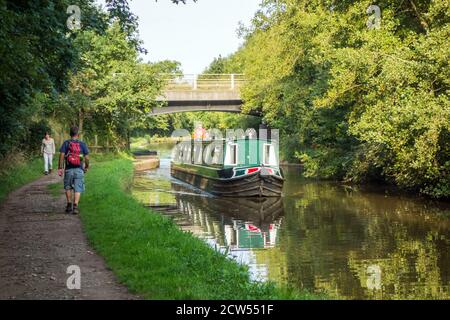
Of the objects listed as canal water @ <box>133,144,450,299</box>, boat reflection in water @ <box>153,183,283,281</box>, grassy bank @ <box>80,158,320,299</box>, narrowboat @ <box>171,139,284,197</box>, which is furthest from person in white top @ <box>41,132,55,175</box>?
grassy bank @ <box>80,158,320,299</box>

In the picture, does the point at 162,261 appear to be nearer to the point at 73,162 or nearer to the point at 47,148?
the point at 73,162

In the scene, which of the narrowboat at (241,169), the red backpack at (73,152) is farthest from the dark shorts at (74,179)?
the narrowboat at (241,169)

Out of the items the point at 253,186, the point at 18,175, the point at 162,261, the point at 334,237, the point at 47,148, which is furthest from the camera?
the point at 253,186

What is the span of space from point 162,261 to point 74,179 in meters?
4.59

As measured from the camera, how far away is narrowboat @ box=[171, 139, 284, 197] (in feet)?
69.7

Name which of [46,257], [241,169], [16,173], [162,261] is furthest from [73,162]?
[241,169]

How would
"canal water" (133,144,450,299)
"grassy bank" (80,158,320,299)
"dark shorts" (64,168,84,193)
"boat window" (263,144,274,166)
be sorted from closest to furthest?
1. "grassy bank" (80,158,320,299)
2. "canal water" (133,144,450,299)
3. "dark shorts" (64,168,84,193)
4. "boat window" (263,144,274,166)

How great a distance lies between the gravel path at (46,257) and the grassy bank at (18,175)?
312cm

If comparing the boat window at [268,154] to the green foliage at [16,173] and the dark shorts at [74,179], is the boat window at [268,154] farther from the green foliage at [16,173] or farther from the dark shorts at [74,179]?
the dark shorts at [74,179]

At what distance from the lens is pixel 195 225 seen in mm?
15125

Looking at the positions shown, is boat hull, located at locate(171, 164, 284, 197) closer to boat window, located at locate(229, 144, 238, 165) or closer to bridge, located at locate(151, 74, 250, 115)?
boat window, located at locate(229, 144, 238, 165)

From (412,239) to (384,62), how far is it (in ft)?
21.3

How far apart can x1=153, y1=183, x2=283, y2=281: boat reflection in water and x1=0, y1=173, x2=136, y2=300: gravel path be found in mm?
2448

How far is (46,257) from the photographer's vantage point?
25.7 ft
